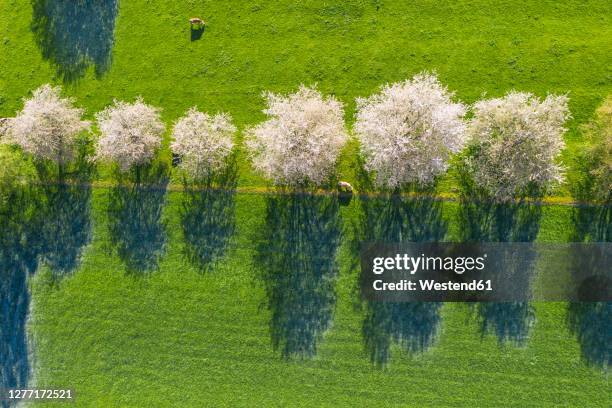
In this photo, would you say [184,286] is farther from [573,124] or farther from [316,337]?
[573,124]

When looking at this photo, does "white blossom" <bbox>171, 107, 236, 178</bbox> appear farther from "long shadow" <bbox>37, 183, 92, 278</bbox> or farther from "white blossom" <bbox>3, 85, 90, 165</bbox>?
"long shadow" <bbox>37, 183, 92, 278</bbox>

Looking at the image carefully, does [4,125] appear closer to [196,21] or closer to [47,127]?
[47,127]

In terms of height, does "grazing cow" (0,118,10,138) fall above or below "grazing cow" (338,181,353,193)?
above

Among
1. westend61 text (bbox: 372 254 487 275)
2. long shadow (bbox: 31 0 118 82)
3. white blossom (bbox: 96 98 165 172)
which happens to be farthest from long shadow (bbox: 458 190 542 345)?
long shadow (bbox: 31 0 118 82)

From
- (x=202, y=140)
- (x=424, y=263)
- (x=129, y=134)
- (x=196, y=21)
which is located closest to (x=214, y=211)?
(x=202, y=140)

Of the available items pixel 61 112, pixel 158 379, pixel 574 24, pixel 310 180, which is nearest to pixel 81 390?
pixel 158 379
